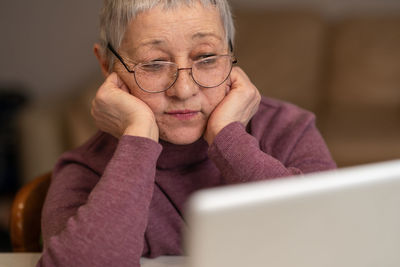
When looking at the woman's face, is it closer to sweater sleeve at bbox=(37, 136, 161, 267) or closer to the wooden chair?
sweater sleeve at bbox=(37, 136, 161, 267)

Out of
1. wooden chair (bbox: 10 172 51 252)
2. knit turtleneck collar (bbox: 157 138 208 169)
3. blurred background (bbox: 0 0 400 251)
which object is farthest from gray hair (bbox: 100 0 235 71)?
blurred background (bbox: 0 0 400 251)

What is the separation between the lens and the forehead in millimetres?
998

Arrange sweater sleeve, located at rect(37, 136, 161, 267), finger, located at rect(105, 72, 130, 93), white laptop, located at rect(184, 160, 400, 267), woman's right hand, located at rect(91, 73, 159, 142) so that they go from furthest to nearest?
1. finger, located at rect(105, 72, 130, 93)
2. woman's right hand, located at rect(91, 73, 159, 142)
3. sweater sleeve, located at rect(37, 136, 161, 267)
4. white laptop, located at rect(184, 160, 400, 267)

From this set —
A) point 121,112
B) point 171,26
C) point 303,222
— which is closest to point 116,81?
point 121,112

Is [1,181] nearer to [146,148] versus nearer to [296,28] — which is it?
[296,28]

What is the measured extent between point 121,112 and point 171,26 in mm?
217

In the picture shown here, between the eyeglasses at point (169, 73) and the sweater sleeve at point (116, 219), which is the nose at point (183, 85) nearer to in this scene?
the eyeglasses at point (169, 73)

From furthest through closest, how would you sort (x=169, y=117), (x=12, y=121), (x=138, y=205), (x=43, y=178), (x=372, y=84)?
(x=12, y=121), (x=372, y=84), (x=43, y=178), (x=169, y=117), (x=138, y=205)

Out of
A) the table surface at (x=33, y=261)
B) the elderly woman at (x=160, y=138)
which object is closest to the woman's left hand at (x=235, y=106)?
the elderly woman at (x=160, y=138)

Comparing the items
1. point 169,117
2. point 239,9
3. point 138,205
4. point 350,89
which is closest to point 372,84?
point 350,89

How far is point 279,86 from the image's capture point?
10.1ft

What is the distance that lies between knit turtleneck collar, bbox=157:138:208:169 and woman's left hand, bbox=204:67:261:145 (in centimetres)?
8

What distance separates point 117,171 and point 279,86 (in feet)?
7.58

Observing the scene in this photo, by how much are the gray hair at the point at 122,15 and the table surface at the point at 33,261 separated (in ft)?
1.52
